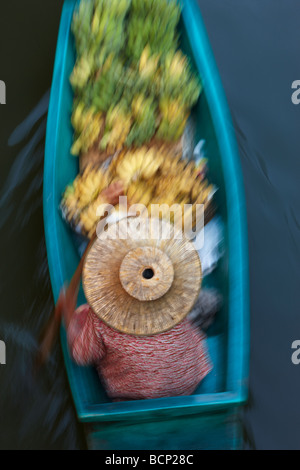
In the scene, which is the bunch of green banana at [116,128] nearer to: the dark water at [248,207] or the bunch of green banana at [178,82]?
the bunch of green banana at [178,82]

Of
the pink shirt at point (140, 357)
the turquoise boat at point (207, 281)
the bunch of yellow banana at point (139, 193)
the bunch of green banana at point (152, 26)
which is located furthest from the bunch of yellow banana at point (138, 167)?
the pink shirt at point (140, 357)

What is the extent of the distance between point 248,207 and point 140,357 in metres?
1.30

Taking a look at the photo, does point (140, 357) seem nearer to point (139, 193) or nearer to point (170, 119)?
point (139, 193)

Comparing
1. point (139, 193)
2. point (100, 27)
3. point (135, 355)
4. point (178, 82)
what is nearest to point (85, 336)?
point (135, 355)

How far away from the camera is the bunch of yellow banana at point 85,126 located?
1.83m

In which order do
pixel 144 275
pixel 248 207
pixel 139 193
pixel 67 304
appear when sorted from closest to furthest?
pixel 144 275
pixel 67 304
pixel 139 193
pixel 248 207

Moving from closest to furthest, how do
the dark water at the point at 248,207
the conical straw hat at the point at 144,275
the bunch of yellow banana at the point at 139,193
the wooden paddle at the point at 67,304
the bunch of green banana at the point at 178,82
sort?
the conical straw hat at the point at 144,275 → the wooden paddle at the point at 67,304 → the bunch of yellow banana at the point at 139,193 → the bunch of green banana at the point at 178,82 → the dark water at the point at 248,207

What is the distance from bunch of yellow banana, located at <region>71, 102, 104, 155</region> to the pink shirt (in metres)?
0.74

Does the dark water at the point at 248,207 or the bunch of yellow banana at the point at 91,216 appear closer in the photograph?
the bunch of yellow banana at the point at 91,216

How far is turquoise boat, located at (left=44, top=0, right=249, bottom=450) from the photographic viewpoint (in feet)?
4.99

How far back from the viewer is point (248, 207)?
2373mm

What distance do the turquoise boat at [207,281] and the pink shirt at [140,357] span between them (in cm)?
5

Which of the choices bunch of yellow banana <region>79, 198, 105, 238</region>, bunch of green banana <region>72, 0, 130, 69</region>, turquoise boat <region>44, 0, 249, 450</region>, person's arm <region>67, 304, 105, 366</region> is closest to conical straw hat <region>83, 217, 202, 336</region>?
person's arm <region>67, 304, 105, 366</region>

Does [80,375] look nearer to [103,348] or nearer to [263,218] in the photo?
[103,348]
